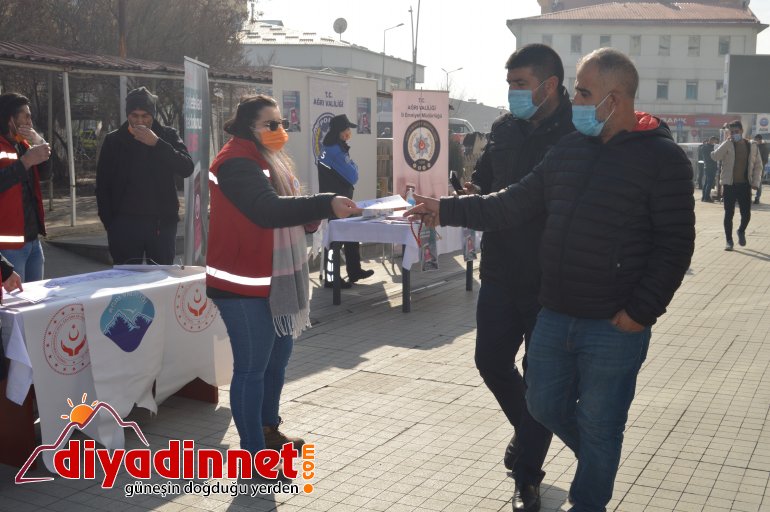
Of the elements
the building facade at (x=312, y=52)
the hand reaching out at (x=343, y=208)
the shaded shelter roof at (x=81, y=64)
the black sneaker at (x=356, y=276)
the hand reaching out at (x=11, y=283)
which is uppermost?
the building facade at (x=312, y=52)

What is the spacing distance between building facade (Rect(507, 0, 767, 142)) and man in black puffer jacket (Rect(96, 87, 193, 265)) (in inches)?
2971

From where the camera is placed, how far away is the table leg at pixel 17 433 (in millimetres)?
5027

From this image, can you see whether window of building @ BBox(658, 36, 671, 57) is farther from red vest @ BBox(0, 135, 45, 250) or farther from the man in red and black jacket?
red vest @ BBox(0, 135, 45, 250)

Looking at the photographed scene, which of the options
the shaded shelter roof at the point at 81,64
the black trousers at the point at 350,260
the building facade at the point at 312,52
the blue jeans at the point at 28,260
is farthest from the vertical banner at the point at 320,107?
the building facade at the point at 312,52

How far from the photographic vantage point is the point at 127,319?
545cm

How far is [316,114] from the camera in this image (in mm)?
12023

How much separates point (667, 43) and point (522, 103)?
8162 cm

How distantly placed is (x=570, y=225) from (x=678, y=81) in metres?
81.7

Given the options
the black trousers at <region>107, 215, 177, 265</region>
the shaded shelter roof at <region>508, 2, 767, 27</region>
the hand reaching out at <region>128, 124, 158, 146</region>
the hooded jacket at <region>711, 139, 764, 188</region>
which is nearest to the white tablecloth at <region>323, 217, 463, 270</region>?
the black trousers at <region>107, 215, 177, 265</region>

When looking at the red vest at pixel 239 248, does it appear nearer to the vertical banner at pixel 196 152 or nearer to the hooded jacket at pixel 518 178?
the hooded jacket at pixel 518 178

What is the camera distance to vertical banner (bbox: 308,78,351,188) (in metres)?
12.0

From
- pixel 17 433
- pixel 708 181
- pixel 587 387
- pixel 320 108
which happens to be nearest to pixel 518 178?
pixel 587 387

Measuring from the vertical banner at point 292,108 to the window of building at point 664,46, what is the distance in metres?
74.9

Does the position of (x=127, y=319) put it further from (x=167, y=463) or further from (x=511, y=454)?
(x=511, y=454)
